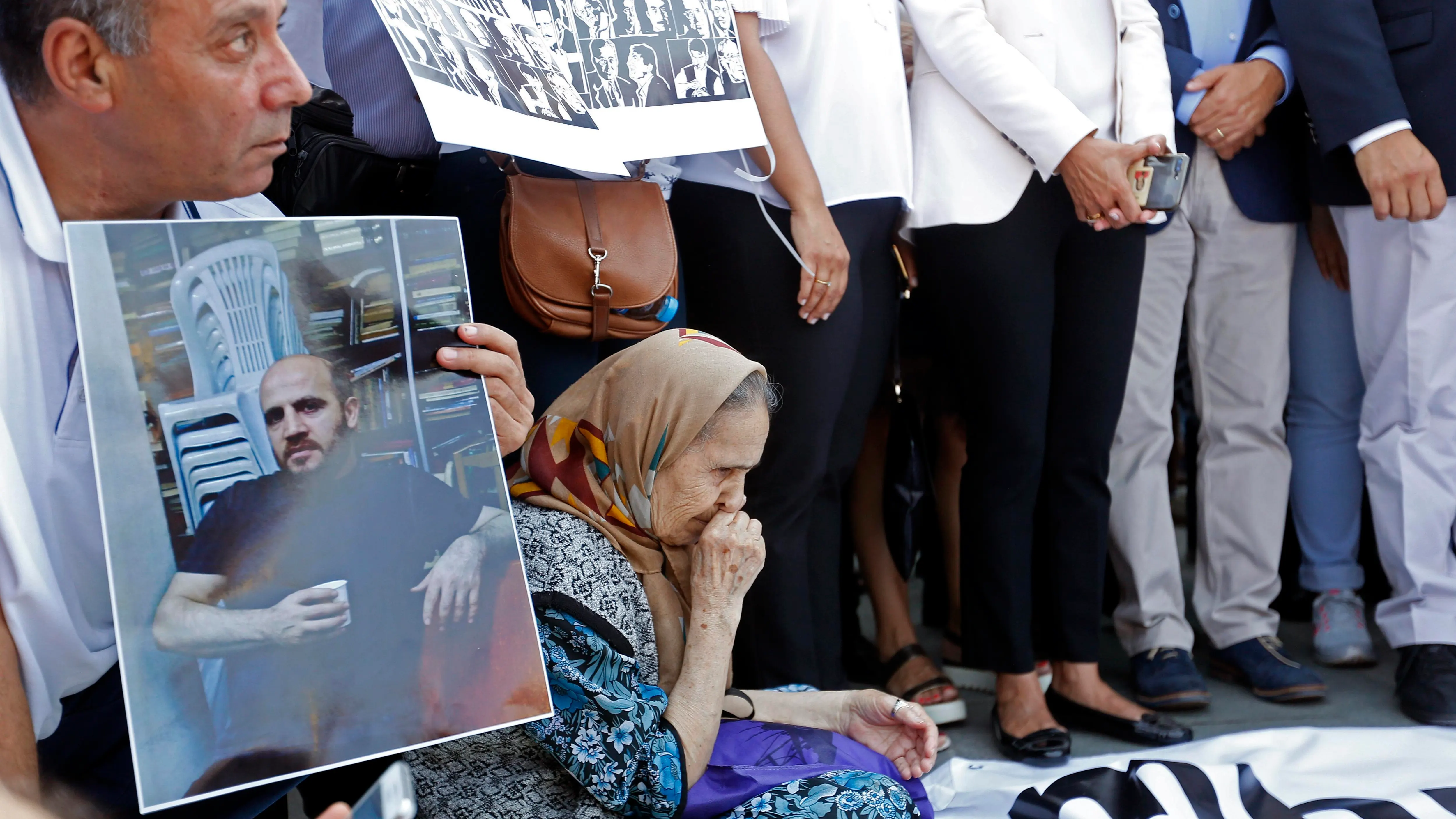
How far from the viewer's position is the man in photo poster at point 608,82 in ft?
6.00

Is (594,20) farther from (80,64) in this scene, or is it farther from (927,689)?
(927,689)

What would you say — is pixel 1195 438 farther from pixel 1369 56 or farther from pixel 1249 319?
pixel 1369 56

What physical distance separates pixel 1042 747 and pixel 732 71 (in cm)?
151

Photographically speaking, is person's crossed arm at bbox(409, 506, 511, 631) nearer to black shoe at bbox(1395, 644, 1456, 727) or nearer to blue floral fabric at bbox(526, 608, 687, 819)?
blue floral fabric at bbox(526, 608, 687, 819)

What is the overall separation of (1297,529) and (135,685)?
2.92m

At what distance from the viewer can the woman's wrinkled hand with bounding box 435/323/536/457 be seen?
119 cm

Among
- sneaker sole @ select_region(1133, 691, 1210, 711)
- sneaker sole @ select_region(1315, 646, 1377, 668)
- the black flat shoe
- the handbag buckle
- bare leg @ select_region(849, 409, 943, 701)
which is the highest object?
the handbag buckle

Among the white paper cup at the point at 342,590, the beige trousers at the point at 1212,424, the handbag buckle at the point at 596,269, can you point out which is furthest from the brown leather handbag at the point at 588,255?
the beige trousers at the point at 1212,424

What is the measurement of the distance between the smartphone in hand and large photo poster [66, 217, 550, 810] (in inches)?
9.7

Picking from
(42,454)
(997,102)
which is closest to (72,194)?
(42,454)

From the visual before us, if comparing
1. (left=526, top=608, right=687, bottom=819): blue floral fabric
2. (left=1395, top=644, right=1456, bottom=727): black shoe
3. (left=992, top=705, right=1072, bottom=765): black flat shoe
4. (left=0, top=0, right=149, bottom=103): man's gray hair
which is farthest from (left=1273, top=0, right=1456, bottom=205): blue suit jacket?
(left=0, top=0, right=149, bottom=103): man's gray hair

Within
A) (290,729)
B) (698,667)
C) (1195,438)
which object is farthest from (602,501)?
(1195,438)

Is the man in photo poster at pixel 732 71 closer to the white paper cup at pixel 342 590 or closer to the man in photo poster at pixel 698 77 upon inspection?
the man in photo poster at pixel 698 77

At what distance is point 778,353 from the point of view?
2.18 meters
